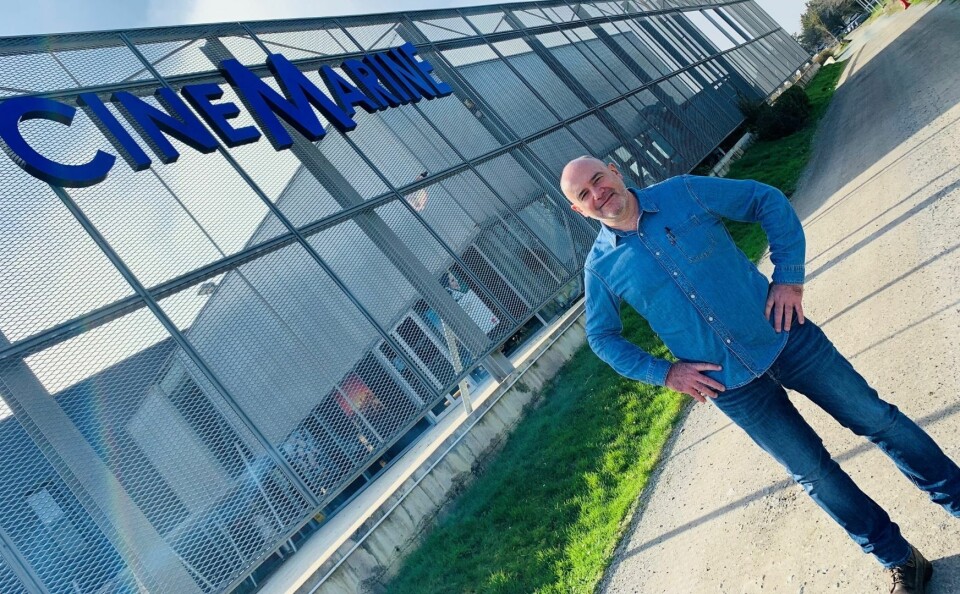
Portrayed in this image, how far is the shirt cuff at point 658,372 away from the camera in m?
3.11

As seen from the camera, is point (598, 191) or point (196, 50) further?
point (196, 50)

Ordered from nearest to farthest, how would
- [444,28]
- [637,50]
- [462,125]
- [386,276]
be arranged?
[386,276], [462,125], [444,28], [637,50]

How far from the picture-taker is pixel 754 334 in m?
2.96

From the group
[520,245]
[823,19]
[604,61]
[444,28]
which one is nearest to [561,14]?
[604,61]

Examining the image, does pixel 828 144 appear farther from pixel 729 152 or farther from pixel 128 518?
pixel 128 518

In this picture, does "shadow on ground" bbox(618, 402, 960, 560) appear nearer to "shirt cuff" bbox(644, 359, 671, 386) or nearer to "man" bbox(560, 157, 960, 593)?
"man" bbox(560, 157, 960, 593)

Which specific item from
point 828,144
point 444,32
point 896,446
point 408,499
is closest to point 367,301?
point 408,499

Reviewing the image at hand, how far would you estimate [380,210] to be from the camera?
8.13 metres

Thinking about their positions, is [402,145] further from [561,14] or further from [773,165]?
[773,165]

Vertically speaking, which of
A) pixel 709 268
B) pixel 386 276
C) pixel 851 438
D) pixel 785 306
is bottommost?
pixel 851 438

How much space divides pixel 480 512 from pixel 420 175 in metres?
4.60

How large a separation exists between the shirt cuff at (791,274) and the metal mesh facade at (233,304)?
159 inches

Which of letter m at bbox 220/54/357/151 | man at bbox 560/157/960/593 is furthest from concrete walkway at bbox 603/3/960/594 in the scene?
letter m at bbox 220/54/357/151

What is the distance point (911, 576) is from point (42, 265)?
231 inches
